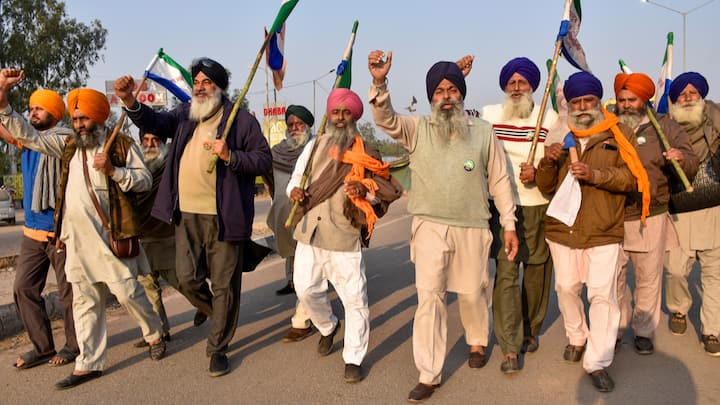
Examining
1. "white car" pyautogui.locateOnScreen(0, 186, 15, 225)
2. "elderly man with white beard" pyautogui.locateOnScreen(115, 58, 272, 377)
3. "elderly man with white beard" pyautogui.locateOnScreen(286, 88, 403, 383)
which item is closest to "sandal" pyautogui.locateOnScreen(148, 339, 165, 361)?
"elderly man with white beard" pyautogui.locateOnScreen(115, 58, 272, 377)

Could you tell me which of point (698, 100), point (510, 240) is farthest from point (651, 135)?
point (510, 240)

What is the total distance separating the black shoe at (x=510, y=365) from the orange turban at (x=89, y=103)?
134 inches

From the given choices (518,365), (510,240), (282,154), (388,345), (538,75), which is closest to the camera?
(510,240)

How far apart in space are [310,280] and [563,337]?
2.27 meters

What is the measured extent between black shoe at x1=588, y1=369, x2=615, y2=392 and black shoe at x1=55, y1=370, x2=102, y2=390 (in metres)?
3.45

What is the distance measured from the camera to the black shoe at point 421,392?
3883mm

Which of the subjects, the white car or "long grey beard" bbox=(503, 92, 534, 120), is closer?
"long grey beard" bbox=(503, 92, 534, 120)

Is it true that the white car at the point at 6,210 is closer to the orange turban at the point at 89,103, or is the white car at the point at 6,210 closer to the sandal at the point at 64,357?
the sandal at the point at 64,357

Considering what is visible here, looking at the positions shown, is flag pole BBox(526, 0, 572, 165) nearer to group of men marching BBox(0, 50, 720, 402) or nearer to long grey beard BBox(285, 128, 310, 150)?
group of men marching BBox(0, 50, 720, 402)

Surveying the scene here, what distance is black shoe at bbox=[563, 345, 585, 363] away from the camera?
4.59 m

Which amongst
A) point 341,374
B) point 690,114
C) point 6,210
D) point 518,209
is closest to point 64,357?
point 341,374

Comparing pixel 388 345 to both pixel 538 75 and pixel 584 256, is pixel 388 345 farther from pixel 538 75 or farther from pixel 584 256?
pixel 538 75

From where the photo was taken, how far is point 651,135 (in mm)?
4676

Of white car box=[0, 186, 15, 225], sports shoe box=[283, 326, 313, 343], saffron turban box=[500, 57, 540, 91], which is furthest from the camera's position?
white car box=[0, 186, 15, 225]
